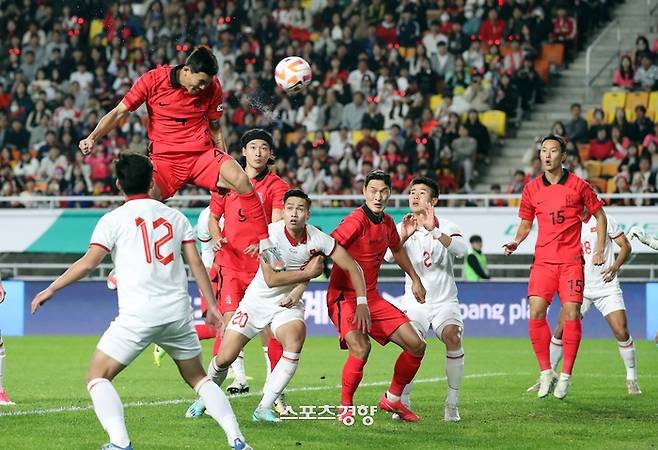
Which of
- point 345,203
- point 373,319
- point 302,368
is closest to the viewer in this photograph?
point 373,319

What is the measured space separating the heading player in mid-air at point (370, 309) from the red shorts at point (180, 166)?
142 centimetres

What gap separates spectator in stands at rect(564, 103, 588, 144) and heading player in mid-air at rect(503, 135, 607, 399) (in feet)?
39.8

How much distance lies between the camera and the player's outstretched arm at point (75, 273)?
23.5 ft

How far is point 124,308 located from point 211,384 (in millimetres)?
728

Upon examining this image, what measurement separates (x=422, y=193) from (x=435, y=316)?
3.61 ft

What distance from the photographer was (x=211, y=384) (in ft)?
24.7

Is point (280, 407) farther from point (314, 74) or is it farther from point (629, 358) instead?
point (314, 74)

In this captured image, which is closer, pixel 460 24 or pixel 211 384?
pixel 211 384

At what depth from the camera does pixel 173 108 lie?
10.5 m

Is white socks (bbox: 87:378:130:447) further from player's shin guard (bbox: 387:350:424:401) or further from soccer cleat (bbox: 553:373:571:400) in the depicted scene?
soccer cleat (bbox: 553:373:571:400)

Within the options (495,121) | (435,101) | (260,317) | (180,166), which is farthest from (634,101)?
(260,317)

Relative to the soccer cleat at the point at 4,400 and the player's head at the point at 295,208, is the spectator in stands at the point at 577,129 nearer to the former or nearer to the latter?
the player's head at the point at 295,208

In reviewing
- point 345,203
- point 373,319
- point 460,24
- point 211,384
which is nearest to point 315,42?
point 460,24

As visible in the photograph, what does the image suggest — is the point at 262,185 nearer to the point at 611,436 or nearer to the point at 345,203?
the point at 611,436
